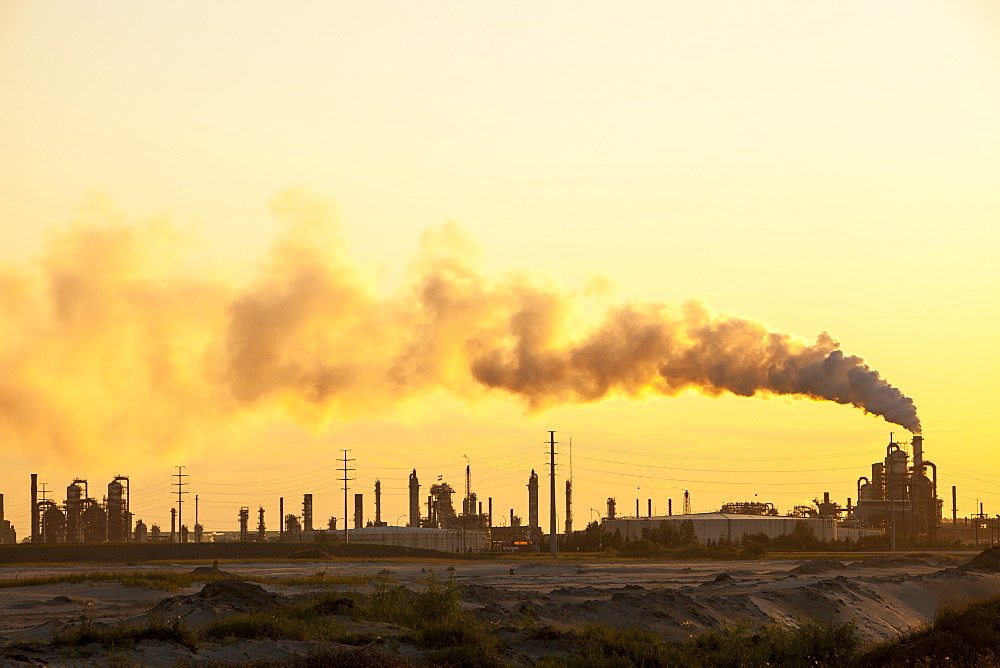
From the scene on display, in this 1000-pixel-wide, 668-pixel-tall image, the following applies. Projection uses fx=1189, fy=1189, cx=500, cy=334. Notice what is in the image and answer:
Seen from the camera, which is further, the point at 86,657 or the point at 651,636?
the point at 651,636

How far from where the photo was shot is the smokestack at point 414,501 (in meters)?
162

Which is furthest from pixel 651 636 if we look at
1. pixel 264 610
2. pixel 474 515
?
pixel 474 515

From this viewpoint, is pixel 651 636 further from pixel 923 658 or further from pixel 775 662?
pixel 923 658

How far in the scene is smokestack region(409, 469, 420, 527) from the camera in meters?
162

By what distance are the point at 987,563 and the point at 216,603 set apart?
49.7 metres

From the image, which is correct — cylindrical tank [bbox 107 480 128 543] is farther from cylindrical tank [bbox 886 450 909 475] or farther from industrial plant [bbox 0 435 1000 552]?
cylindrical tank [bbox 886 450 909 475]

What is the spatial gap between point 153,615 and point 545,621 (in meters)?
11.9

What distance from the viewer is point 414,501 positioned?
16400 centimetres

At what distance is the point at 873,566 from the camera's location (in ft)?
270

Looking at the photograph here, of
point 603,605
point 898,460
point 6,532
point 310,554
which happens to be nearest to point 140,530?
point 6,532

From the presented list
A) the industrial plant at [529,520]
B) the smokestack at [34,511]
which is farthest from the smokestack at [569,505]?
the smokestack at [34,511]

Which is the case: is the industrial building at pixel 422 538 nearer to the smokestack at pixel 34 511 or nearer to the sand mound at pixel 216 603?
the smokestack at pixel 34 511

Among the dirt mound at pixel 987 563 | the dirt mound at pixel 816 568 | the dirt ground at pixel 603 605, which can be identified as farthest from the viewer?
the dirt mound at pixel 816 568

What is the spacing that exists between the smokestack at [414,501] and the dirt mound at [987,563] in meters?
99.3
